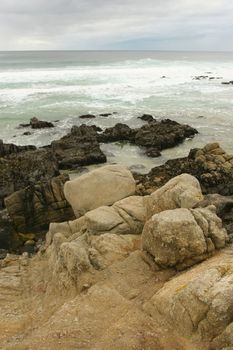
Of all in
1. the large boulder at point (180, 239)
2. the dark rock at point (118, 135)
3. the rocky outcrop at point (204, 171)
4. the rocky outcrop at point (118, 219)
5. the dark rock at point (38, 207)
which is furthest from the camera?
the dark rock at point (118, 135)

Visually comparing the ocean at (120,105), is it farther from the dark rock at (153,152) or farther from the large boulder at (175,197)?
the large boulder at (175,197)

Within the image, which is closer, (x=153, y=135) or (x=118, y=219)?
(x=118, y=219)

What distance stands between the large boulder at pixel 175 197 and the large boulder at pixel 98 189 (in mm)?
1966

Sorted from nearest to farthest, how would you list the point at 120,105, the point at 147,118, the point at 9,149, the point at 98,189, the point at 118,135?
the point at 98,189 → the point at 9,149 → the point at 118,135 → the point at 147,118 → the point at 120,105

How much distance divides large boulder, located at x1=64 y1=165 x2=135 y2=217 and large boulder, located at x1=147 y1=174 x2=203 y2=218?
1.97 m

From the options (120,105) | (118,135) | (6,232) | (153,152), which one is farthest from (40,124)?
(6,232)

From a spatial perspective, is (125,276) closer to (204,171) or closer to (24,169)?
(204,171)

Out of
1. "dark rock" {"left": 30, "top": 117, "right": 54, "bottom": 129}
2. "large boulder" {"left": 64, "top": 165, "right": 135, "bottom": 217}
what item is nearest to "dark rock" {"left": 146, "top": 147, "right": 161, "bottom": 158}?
"dark rock" {"left": 30, "top": 117, "right": 54, "bottom": 129}

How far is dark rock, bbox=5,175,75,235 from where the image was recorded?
1641cm

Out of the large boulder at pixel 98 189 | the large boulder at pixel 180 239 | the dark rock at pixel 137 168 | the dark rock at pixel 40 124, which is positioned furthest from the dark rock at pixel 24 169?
the large boulder at pixel 180 239

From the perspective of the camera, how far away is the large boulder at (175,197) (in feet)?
36.2

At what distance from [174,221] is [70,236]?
3.74m

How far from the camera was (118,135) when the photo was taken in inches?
1194

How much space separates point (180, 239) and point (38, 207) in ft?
28.9
